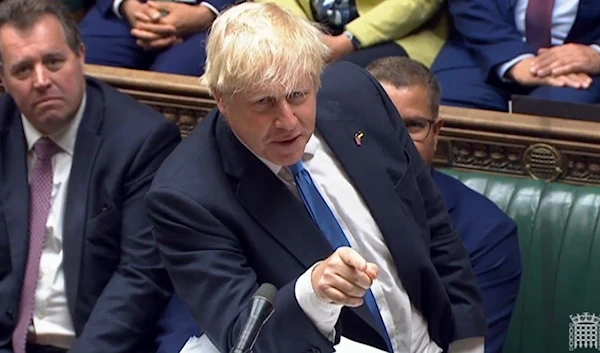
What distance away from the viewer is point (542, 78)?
2.56m

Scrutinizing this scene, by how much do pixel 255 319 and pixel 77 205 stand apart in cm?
96

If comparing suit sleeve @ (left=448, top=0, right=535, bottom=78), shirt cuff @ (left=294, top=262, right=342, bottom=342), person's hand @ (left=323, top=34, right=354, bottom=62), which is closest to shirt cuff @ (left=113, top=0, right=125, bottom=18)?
person's hand @ (left=323, top=34, right=354, bottom=62)

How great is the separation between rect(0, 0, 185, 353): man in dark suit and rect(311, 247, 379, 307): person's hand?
2.43ft

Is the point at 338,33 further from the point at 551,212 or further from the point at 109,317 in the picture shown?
the point at 109,317

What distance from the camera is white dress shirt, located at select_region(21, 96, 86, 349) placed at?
2209 mm

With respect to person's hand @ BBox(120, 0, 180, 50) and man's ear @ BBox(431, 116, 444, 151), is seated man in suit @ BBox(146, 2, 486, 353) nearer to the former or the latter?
man's ear @ BBox(431, 116, 444, 151)

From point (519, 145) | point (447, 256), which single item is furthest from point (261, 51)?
point (519, 145)

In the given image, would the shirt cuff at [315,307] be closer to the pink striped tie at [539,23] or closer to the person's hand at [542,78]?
the person's hand at [542,78]

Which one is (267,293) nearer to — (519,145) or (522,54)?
(519,145)

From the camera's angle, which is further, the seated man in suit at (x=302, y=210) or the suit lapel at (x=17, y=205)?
the suit lapel at (x=17, y=205)

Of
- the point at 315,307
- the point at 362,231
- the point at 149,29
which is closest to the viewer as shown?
the point at 315,307

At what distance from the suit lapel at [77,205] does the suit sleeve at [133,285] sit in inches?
2.7

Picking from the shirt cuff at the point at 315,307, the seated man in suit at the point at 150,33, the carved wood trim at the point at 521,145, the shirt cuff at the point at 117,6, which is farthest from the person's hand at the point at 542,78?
the shirt cuff at the point at 315,307

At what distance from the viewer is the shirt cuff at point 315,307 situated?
1528mm
